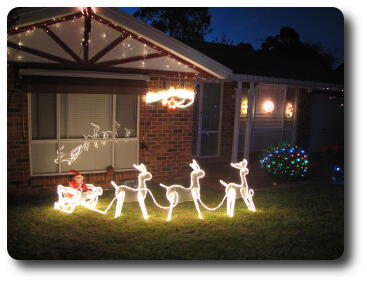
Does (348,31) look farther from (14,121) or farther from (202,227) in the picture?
(14,121)

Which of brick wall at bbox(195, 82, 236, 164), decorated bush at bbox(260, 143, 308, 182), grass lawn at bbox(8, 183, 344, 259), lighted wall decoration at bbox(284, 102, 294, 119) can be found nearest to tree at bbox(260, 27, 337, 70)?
lighted wall decoration at bbox(284, 102, 294, 119)

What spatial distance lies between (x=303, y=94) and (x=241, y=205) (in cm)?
713

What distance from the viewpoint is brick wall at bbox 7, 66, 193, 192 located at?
657 cm

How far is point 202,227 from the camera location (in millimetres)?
5590

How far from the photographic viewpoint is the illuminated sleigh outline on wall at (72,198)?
5965 millimetres

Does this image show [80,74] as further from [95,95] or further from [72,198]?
[72,198]

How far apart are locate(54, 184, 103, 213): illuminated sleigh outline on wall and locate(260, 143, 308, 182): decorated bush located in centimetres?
423

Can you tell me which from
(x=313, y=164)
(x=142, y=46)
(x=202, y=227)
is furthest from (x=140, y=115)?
(x=313, y=164)

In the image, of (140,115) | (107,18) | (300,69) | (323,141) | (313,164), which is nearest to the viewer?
(107,18)

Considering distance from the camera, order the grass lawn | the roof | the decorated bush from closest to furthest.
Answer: the grass lawn, the decorated bush, the roof

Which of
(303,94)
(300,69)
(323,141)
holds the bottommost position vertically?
(323,141)

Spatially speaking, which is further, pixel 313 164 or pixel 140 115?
pixel 313 164

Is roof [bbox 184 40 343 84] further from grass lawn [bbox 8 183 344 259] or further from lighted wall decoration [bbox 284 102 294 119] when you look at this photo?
grass lawn [bbox 8 183 344 259]

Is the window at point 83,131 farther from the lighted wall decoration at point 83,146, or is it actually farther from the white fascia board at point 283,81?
the white fascia board at point 283,81
